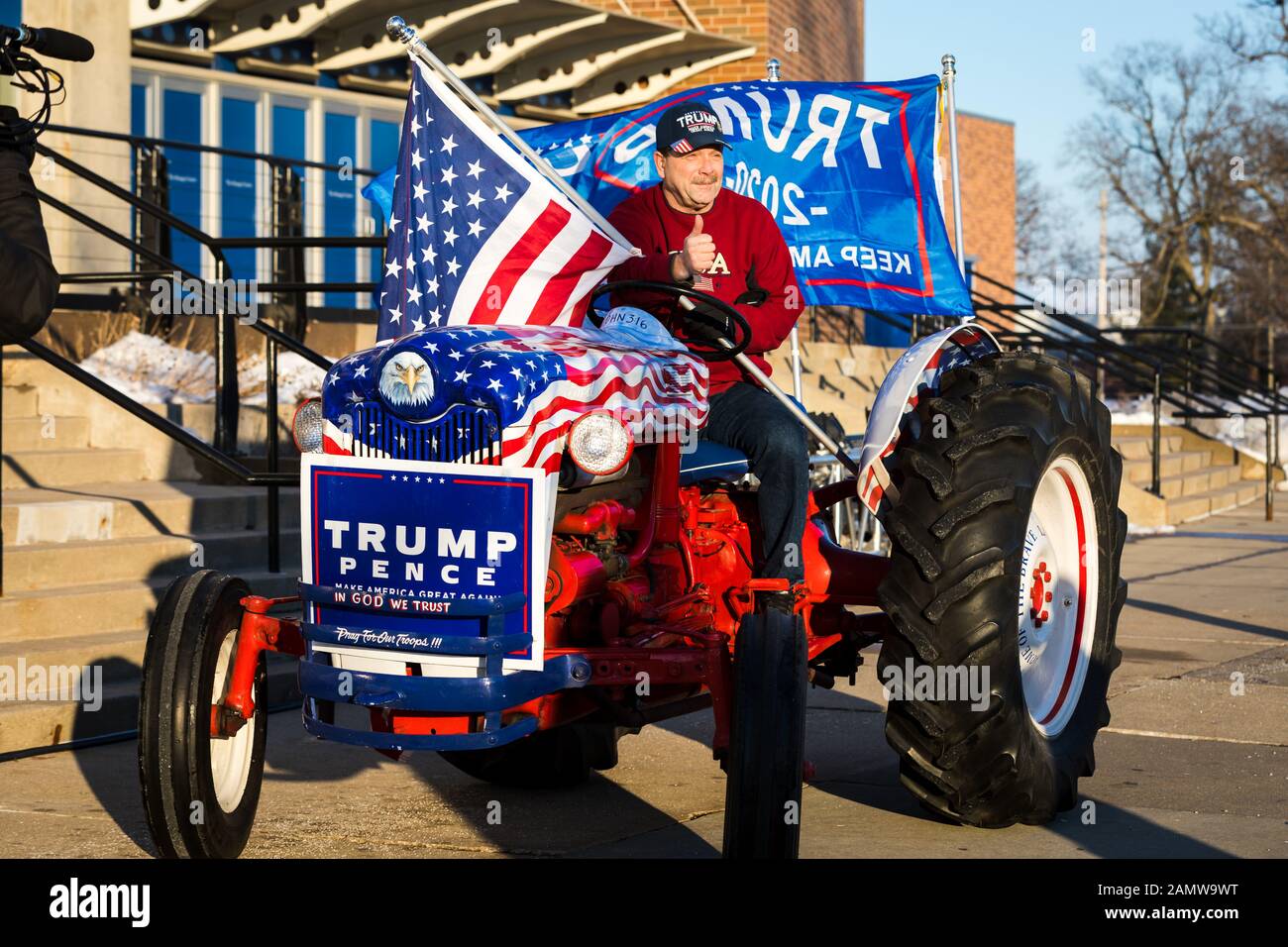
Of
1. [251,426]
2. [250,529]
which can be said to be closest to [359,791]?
[250,529]

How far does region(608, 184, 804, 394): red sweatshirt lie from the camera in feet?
18.7

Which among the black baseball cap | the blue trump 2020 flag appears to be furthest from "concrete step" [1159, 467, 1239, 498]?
the black baseball cap

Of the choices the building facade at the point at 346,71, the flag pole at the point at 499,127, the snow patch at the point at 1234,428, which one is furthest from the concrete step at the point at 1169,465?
the flag pole at the point at 499,127

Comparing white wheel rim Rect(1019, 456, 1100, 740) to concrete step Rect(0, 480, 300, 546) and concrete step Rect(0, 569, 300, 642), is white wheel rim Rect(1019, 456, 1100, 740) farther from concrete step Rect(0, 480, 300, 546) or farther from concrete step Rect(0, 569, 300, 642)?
concrete step Rect(0, 480, 300, 546)

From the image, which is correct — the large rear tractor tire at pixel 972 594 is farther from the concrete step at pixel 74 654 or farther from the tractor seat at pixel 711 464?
the concrete step at pixel 74 654

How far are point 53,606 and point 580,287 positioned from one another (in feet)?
10.0

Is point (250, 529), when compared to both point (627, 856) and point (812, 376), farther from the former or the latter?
point (812, 376)

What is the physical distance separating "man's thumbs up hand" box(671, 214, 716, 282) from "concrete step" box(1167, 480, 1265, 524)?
11.3 m

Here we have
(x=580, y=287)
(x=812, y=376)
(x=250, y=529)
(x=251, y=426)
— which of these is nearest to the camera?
(x=580, y=287)

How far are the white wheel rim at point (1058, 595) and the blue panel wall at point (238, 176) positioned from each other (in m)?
12.9

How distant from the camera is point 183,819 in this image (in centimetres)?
472

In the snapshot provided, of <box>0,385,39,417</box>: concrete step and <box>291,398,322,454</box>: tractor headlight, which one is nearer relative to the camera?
<box>291,398,322,454</box>: tractor headlight

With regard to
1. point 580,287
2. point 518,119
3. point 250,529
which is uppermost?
point 518,119
